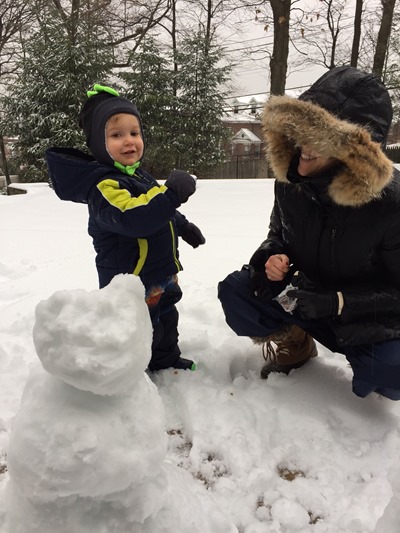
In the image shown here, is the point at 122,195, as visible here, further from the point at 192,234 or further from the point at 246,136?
the point at 246,136

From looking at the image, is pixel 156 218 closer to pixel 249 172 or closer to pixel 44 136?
pixel 44 136

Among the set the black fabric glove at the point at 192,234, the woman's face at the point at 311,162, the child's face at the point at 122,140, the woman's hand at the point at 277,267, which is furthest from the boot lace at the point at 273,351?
the child's face at the point at 122,140

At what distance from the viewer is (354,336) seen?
5.81ft

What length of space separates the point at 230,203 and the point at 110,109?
556cm

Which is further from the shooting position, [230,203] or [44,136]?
[44,136]

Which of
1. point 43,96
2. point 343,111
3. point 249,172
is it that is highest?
point 43,96

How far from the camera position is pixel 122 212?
67.1 inches

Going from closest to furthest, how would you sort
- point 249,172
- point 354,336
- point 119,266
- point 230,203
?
point 354,336 → point 119,266 → point 230,203 → point 249,172

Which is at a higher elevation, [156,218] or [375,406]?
[156,218]

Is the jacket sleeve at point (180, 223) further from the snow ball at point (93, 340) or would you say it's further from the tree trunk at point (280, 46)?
the tree trunk at point (280, 46)

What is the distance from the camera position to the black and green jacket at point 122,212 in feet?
5.66

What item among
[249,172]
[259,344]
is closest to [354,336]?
[259,344]

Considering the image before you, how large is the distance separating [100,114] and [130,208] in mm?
519

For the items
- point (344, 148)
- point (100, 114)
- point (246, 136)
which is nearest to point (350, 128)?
point (344, 148)
